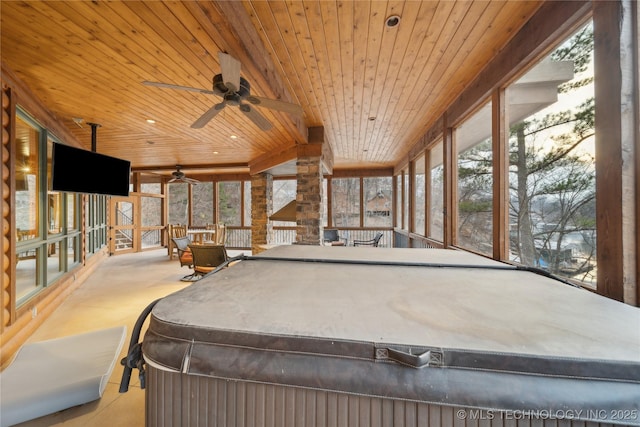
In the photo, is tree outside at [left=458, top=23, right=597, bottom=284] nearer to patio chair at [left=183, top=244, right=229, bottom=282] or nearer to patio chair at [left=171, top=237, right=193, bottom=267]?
patio chair at [left=183, top=244, right=229, bottom=282]

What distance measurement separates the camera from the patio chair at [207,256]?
4.48 meters

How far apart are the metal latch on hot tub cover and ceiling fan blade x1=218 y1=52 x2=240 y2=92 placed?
6.37ft

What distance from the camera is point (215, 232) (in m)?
7.61

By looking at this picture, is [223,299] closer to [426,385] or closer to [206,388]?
[206,388]

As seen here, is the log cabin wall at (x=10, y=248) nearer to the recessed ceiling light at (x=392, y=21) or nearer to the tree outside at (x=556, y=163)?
the recessed ceiling light at (x=392, y=21)

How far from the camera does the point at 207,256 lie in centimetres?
458

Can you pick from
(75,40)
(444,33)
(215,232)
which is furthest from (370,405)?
(215,232)

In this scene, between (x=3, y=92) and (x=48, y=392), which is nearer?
(x=48, y=392)

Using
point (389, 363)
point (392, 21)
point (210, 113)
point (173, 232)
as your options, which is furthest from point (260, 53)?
point (173, 232)


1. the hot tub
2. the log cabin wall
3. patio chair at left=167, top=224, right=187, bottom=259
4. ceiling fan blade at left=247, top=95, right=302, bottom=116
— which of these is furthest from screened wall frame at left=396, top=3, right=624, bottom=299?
patio chair at left=167, top=224, right=187, bottom=259

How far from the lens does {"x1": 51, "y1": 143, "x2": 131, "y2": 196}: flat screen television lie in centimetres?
343

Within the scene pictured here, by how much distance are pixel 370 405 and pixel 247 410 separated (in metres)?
0.39

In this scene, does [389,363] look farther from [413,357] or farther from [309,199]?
[309,199]

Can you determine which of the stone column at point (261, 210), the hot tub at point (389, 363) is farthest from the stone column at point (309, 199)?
the hot tub at point (389, 363)
